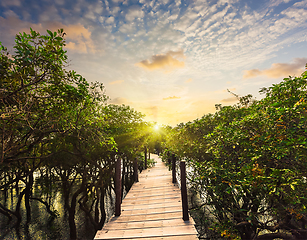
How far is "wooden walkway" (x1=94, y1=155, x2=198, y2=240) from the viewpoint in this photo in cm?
432

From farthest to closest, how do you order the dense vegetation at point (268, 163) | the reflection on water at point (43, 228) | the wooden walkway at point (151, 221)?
the reflection on water at point (43, 228)
the wooden walkway at point (151, 221)
the dense vegetation at point (268, 163)

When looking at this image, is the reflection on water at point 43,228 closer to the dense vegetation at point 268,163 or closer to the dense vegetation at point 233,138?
the dense vegetation at point 233,138

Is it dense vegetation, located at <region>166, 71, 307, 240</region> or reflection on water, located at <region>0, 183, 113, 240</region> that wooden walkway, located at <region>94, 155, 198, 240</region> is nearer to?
dense vegetation, located at <region>166, 71, 307, 240</region>

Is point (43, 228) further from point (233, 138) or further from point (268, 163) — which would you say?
point (268, 163)

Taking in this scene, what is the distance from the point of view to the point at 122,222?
5.14 m

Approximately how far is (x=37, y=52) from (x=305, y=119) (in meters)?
7.74

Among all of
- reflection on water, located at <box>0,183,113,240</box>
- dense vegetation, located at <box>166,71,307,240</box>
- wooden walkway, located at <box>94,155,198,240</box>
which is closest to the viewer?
dense vegetation, located at <box>166,71,307,240</box>

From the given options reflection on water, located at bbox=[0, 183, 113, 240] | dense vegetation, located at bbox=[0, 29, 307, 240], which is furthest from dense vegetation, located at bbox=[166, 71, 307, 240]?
reflection on water, located at bbox=[0, 183, 113, 240]

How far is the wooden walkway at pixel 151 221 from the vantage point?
14.2 ft

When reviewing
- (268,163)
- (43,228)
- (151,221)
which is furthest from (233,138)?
(43,228)

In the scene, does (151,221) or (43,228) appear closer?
(151,221)

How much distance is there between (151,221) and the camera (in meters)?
5.06

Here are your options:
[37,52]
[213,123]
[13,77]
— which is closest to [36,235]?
[13,77]

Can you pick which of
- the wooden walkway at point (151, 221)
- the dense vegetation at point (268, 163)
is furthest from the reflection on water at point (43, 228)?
the dense vegetation at point (268, 163)
